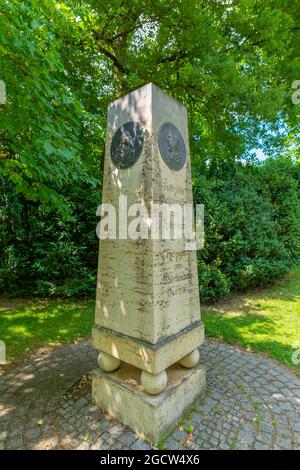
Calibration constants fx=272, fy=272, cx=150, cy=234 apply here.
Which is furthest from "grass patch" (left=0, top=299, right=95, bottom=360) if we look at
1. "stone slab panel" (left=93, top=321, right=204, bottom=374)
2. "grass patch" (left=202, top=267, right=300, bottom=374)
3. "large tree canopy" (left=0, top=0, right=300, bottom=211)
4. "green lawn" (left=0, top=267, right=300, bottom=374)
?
"grass patch" (left=202, top=267, right=300, bottom=374)

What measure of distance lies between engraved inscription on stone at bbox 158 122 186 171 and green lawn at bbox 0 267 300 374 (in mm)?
3595

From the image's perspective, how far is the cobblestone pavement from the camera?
269 cm

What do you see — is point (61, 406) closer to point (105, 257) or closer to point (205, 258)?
point (105, 257)

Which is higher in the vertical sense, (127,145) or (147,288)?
(127,145)

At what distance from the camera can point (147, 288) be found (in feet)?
8.89

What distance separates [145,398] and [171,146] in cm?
264

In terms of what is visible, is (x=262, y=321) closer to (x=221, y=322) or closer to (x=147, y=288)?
(x=221, y=322)

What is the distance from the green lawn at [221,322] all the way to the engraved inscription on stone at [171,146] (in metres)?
3.60

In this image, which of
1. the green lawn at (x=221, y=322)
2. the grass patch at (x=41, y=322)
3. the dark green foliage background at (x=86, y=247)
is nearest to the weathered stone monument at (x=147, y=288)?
the green lawn at (x=221, y=322)

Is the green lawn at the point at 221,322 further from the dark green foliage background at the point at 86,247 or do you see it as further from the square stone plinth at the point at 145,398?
the square stone plinth at the point at 145,398

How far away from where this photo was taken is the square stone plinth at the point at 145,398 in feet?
8.79

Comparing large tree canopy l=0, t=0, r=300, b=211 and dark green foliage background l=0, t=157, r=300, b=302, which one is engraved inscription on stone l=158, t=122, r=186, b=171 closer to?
large tree canopy l=0, t=0, r=300, b=211

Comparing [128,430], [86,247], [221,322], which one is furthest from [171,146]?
[86,247]
